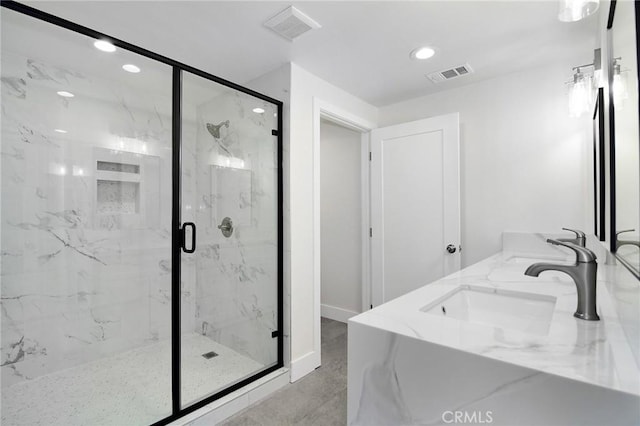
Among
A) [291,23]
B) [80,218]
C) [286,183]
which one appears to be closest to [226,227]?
[286,183]

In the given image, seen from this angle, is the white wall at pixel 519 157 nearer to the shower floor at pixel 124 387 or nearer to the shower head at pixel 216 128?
the shower head at pixel 216 128

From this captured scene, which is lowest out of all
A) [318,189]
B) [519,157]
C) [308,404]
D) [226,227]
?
[308,404]

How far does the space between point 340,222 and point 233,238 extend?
1.48m

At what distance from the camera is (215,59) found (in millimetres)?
2268

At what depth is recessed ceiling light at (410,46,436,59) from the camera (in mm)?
2117

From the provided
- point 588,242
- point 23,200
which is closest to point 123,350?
point 23,200

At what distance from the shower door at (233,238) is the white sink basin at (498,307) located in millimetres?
1370

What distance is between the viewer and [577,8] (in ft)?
3.57

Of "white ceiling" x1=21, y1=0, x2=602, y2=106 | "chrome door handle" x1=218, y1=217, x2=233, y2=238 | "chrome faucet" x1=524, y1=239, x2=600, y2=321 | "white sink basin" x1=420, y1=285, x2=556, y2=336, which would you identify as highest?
"white ceiling" x1=21, y1=0, x2=602, y2=106

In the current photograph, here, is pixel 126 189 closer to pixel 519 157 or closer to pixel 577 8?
pixel 577 8

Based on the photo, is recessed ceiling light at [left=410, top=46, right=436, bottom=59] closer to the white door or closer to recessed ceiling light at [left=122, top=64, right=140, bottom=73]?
the white door

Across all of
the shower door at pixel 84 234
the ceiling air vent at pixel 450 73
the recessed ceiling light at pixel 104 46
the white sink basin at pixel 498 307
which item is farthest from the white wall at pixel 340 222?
the recessed ceiling light at pixel 104 46

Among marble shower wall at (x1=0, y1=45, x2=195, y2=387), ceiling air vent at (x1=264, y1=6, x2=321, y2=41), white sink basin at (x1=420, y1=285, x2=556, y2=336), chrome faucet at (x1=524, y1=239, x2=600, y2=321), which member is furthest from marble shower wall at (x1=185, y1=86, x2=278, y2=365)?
chrome faucet at (x1=524, y1=239, x2=600, y2=321)

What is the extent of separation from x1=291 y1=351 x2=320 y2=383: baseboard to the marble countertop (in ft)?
4.50
